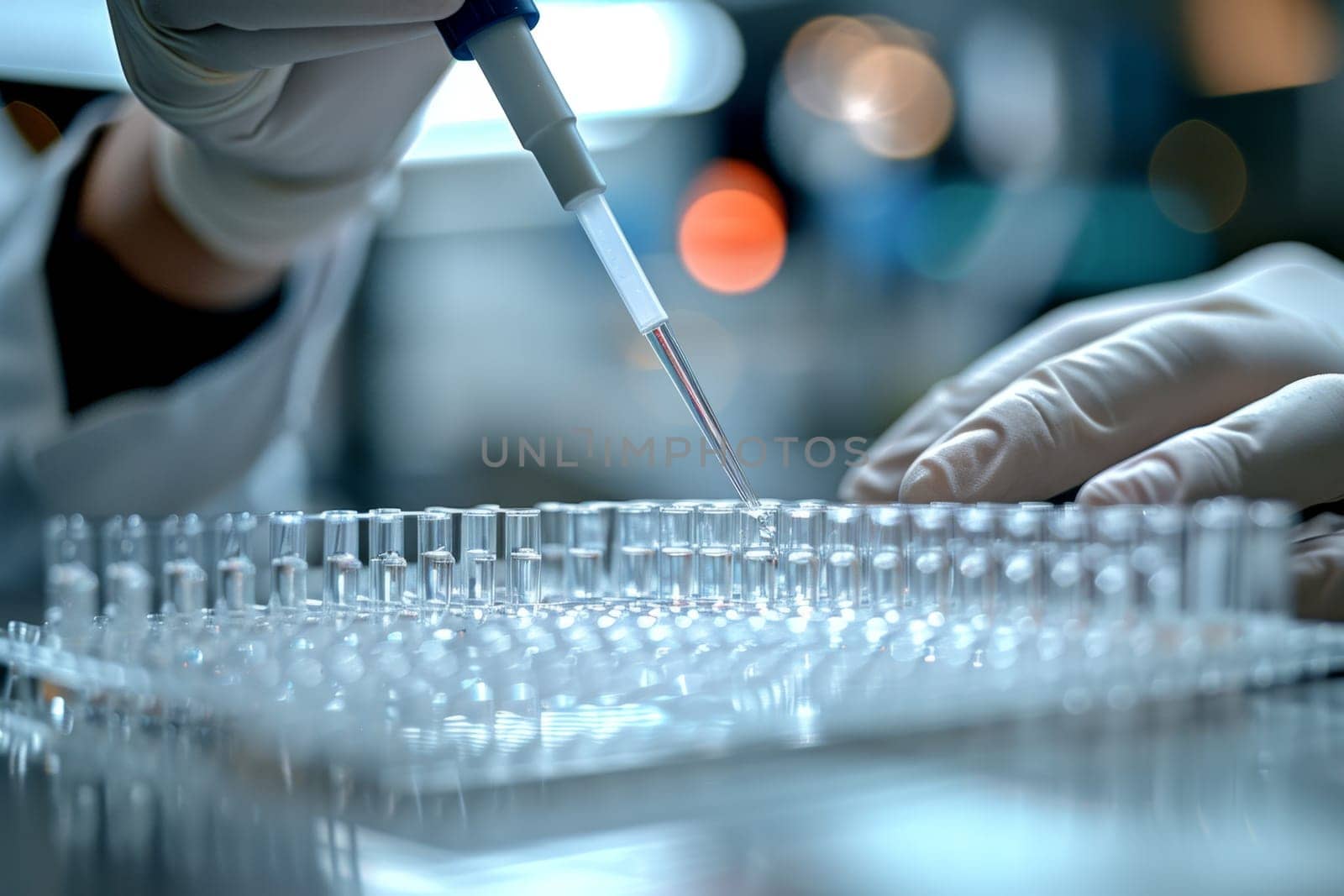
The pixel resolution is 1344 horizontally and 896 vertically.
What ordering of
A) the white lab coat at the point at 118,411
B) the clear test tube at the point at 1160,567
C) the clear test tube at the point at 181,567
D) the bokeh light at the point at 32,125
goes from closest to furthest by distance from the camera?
1. the clear test tube at the point at 1160,567
2. the clear test tube at the point at 181,567
3. the white lab coat at the point at 118,411
4. the bokeh light at the point at 32,125

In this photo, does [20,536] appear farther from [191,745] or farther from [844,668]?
[844,668]

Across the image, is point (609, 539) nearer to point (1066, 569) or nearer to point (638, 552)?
point (638, 552)

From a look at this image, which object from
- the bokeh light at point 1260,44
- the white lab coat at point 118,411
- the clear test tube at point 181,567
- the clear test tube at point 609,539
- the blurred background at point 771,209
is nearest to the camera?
the clear test tube at point 181,567

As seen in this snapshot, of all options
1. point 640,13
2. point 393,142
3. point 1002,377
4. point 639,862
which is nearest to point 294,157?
point 393,142

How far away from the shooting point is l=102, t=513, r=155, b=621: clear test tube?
1.94 feet

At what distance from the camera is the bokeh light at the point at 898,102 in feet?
7.58

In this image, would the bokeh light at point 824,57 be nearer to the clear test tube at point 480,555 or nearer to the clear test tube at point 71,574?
the clear test tube at point 480,555

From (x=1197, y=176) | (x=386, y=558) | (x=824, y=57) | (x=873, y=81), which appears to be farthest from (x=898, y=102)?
(x=386, y=558)

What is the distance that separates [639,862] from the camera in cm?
29

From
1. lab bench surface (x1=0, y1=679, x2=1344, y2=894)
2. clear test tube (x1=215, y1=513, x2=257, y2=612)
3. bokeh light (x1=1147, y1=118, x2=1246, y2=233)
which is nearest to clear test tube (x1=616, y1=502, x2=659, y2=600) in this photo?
clear test tube (x1=215, y1=513, x2=257, y2=612)

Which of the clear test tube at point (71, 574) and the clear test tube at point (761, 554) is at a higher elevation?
the clear test tube at point (71, 574)

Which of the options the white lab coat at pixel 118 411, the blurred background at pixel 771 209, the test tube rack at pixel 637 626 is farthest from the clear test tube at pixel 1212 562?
the blurred background at pixel 771 209

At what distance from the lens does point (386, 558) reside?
2.28 feet

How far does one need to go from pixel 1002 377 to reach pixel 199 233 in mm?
798
